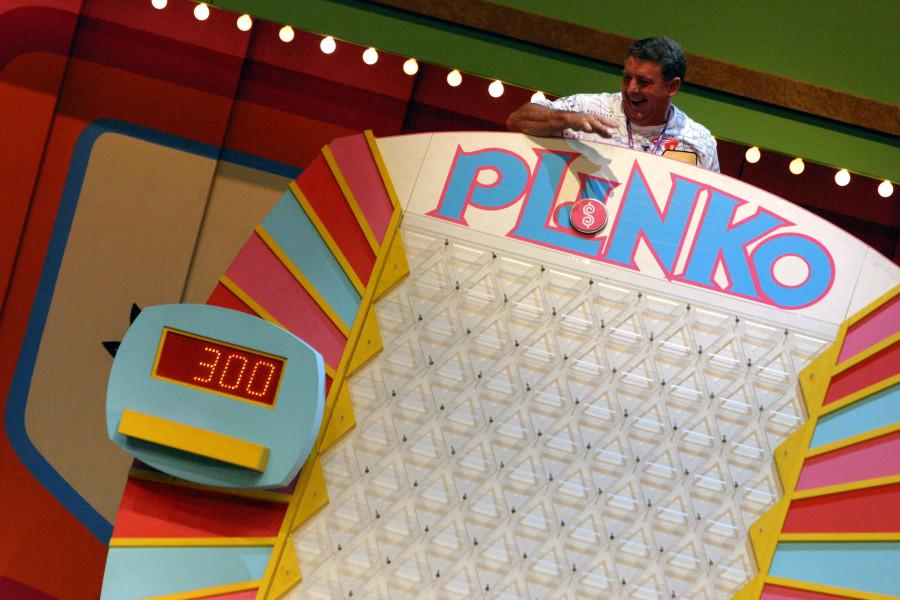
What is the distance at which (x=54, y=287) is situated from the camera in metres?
4.74

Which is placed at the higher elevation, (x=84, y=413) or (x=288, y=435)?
(x=84, y=413)

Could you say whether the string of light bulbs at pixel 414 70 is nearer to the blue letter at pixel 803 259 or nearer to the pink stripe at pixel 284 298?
the blue letter at pixel 803 259

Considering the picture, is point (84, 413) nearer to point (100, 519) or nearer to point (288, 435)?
point (100, 519)

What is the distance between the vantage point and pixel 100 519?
4.65m

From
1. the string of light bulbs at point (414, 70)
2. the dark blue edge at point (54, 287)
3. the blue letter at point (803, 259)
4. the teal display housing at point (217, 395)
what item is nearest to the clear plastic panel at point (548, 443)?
the blue letter at point (803, 259)

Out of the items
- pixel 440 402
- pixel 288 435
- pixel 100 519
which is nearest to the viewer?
pixel 288 435

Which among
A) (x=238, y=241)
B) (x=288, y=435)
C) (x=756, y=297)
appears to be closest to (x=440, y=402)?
(x=288, y=435)

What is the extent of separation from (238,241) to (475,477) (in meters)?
2.21

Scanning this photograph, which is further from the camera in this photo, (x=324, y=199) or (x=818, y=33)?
(x=818, y=33)

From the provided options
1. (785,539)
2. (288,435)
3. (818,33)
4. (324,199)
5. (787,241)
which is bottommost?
(288,435)

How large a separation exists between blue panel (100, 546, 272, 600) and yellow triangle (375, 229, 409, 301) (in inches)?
31.1

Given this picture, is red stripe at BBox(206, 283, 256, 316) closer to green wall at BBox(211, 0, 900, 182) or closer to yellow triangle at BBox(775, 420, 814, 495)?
yellow triangle at BBox(775, 420, 814, 495)

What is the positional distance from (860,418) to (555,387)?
2.67ft

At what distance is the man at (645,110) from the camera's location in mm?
3246
